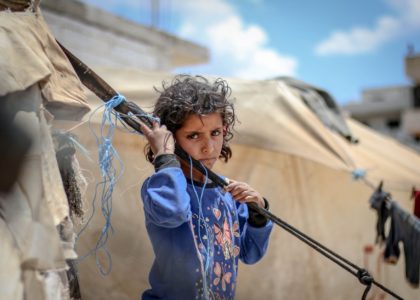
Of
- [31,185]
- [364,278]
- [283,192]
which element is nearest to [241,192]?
[364,278]

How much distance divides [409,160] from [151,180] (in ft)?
9.61

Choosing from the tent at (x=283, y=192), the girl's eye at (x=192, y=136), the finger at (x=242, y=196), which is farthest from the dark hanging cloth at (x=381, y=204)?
the girl's eye at (x=192, y=136)

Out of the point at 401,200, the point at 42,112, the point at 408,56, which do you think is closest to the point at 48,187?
the point at 42,112

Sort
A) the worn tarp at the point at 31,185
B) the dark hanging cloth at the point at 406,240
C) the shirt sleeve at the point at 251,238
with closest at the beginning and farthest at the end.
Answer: the worn tarp at the point at 31,185 → the shirt sleeve at the point at 251,238 → the dark hanging cloth at the point at 406,240

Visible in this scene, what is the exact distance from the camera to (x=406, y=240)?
109 inches

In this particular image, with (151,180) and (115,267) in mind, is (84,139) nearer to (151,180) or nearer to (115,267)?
(115,267)

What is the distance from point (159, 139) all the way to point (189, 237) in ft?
1.03

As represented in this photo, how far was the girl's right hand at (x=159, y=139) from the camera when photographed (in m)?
1.43

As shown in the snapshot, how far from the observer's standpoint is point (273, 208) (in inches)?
120

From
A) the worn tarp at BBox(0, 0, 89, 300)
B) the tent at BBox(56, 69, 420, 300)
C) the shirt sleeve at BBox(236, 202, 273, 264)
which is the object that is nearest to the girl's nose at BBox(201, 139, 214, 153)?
the shirt sleeve at BBox(236, 202, 273, 264)

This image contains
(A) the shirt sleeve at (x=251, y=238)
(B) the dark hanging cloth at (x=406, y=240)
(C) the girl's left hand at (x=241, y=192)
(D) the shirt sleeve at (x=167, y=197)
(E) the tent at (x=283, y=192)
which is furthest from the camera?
(B) the dark hanging cloth at (x=406, y=240)

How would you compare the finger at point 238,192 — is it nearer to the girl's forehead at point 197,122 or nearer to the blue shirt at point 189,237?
the blue shirt at point 189,237

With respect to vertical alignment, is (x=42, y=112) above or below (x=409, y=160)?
below

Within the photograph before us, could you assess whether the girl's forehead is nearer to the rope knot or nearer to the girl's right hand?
the girl's right hand
